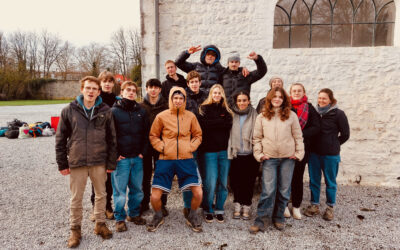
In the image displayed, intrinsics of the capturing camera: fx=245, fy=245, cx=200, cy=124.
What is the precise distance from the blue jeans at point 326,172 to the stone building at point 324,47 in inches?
76.3

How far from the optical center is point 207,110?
3441 millimetres

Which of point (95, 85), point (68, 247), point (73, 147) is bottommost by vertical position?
point (68, 247)

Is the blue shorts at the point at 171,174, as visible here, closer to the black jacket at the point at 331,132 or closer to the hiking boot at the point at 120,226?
the hiking boot at the point at 120,226

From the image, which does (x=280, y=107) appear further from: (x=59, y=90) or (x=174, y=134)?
(x=59, y=90)

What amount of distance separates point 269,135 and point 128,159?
190 centimetres

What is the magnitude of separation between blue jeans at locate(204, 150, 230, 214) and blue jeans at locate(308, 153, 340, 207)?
1.38 meters

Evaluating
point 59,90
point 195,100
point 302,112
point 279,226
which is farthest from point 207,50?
point 59,90

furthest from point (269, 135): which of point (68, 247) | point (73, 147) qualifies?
point (68, 247)

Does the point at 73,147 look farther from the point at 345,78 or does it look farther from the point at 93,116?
the point at 345,78

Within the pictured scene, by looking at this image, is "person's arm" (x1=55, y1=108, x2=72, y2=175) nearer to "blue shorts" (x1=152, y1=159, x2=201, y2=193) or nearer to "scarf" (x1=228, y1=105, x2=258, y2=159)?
"blue shorts" (x1=152, y1=159, x2=201, y2=193)

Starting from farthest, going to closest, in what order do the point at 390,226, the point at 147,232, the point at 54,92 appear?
the point at 54,92 < the point at 390,226 < the point at 147,232

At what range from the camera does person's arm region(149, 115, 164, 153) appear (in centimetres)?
324

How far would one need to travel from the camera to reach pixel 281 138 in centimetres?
316

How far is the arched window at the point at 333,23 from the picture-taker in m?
5.39
